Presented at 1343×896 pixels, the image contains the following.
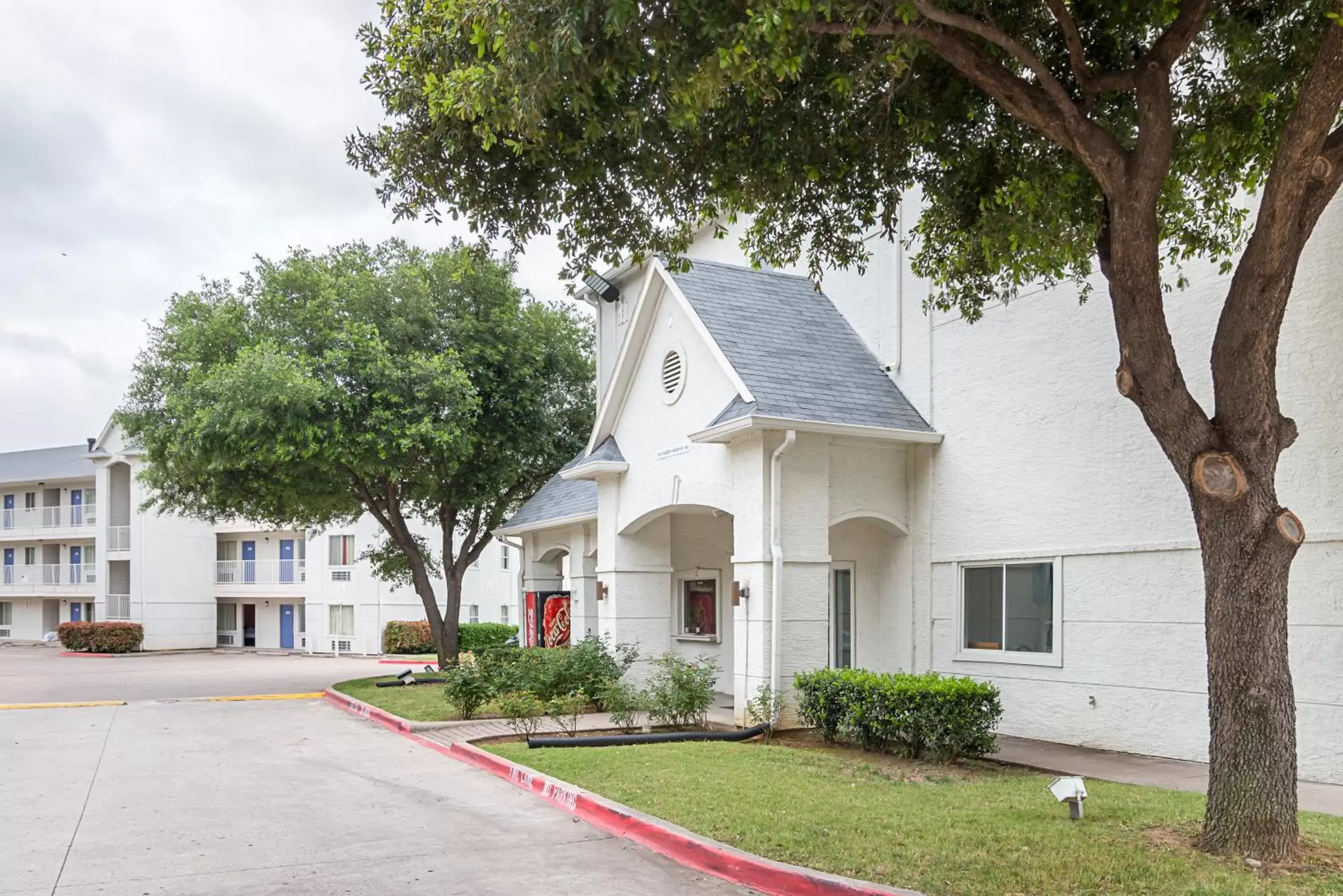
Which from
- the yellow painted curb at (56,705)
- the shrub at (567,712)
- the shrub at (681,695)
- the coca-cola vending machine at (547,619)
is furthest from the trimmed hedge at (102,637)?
the shrub at (681,695)

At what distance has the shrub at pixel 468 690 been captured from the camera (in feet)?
54.7

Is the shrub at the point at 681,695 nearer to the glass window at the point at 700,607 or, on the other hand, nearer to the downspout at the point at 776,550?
the downspout at the point at 776,550

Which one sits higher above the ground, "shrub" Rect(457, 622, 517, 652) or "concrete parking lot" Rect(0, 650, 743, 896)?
"concrete parking lot" Rect(0, 650, 743, 896)

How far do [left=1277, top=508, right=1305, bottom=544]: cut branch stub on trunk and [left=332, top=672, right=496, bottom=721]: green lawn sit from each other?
1235 cm

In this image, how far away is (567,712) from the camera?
14734mm

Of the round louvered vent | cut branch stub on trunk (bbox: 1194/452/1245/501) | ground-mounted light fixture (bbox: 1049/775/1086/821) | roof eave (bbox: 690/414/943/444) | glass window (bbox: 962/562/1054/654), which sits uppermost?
the round louvered vent

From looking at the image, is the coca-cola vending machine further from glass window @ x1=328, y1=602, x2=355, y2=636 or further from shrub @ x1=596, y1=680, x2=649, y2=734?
glass window @ x1=328, y1=602, x2=355, y2=636

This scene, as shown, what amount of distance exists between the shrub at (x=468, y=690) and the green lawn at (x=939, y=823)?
4259 millimetres

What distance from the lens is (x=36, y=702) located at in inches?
897

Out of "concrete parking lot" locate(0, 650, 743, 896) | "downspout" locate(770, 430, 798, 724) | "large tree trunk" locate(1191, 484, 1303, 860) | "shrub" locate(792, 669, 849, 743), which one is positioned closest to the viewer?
"large tree trunk" locate(1191, 484, 1303, 860)

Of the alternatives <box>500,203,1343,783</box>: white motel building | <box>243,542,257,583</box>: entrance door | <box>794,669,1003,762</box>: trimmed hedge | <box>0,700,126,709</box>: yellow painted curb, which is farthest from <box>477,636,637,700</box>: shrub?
<box>243,542,257,583</box>: entrance door

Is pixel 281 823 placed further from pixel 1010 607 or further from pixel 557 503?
pixel 557 503

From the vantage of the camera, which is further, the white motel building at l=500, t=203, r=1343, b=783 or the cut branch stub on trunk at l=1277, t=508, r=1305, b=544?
the white motel building at l=500, t=203, r=1343, b=783

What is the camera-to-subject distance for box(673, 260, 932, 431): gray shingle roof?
48.9 feet
